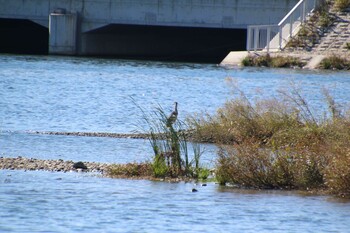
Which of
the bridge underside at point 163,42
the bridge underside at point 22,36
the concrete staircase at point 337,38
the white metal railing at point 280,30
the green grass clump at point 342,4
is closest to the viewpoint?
the concrete staircase at point 337,38

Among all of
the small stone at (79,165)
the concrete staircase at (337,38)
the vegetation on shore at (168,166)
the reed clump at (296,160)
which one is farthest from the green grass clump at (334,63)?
the vegetation on shore at (168,166)

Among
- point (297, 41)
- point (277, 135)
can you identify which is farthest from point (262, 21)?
point (277, 135)

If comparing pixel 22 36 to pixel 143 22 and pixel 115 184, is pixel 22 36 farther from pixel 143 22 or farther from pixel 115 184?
pixel 115 184

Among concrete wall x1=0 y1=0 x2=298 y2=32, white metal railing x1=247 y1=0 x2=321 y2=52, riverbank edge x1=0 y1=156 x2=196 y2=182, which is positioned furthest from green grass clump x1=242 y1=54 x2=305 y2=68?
riverbank edge x1=0 y1=156 x2=196 y2=182

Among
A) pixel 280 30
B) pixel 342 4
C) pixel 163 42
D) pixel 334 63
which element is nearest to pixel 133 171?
pixel 334 63

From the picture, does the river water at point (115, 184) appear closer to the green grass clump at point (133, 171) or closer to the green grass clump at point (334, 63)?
the green grass clump at point (133, 171)

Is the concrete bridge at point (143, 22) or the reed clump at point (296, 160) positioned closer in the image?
the reed clump at point (296, 160)

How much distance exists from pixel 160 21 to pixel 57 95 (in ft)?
80.7

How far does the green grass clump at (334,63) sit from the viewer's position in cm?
5269

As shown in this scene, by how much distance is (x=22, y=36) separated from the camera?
77500mm

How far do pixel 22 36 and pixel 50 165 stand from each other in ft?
191

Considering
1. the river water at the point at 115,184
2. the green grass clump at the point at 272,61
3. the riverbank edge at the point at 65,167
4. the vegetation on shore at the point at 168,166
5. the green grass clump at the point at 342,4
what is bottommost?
the river water at the point at 115,184

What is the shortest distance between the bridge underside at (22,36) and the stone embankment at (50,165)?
53.0m

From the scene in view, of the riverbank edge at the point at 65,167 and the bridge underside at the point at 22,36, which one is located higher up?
the bridge underside at the point at 22,36
